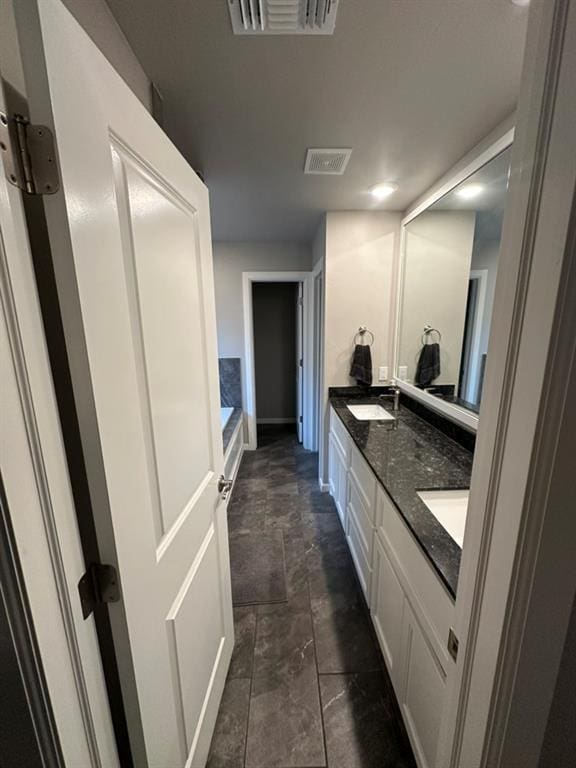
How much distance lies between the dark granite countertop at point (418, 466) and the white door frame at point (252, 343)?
4.01ft

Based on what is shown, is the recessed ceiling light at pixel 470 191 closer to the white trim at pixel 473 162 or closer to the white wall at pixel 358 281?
the white trim at pixel 473 162

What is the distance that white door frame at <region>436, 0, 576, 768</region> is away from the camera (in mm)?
391

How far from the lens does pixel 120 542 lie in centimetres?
60

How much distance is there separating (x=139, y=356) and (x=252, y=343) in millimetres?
2918

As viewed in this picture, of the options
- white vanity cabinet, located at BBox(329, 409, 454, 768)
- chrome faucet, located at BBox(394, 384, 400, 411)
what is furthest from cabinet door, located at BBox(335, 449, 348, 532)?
chrome faucet, located at BBox(394, 384, 400, 411)

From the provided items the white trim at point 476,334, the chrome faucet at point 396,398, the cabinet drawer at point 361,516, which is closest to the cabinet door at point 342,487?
the cabinet drawer at point 361,516

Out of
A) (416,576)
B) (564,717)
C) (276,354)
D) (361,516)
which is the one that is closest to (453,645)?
(564,717)

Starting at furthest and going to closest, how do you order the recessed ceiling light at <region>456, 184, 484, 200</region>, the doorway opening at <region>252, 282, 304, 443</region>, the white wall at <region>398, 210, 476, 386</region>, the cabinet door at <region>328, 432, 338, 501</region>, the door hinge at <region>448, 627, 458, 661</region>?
the doorway opening at <region>252, 282, 304, 443</region>, the cabinet door at <region>328, 432, 338, 501</region>, the white wall at <region>398, 210, 476, 386</region>, the recessed ceiling light at <region>456, 184, 484, 200</region>, the door hinge at <region>448, 627, 458, 661</region>

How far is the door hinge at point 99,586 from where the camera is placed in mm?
580

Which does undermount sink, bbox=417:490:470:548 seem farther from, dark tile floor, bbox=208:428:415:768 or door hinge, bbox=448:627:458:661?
dark tile floor, bbox=208:428:415:768

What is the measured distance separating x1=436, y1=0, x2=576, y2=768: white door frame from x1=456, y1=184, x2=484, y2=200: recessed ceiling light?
143cm

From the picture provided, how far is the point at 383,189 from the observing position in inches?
79.0

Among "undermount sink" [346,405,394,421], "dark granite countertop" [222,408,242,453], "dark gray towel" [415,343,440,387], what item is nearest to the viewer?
"dark gray towel" [415,343,440,387]

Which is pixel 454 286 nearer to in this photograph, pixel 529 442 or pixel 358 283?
pixel 358 283
